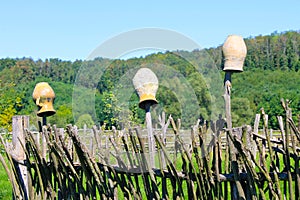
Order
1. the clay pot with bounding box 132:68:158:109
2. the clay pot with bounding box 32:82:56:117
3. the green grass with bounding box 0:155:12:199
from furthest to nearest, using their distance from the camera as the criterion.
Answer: the green grass with bounding box 0:155:12:199 → the clay pot with bounding box 32:82:56:117 → the clay pot with bounding box 132:68:158:109

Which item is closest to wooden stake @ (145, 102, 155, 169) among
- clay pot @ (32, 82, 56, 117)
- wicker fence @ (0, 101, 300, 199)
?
wicker fence @ (0, 101, 300, 199)

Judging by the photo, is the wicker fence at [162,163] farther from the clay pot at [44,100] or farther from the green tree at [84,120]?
the clay pot at [44,100]

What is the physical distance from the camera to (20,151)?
15.8 feet

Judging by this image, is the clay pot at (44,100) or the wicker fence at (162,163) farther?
the clay pot at (44,100)

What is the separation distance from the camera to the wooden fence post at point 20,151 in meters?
4.76

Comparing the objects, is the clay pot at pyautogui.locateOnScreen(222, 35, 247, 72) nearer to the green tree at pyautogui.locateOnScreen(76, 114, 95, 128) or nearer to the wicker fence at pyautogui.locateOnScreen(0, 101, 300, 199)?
the wicker fence at pyautogui.locateOnScreen(0, 101, 300, 199)

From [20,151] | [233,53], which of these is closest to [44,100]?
[20,151]

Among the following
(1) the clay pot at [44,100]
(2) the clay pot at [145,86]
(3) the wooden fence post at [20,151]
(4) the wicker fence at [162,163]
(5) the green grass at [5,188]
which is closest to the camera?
(4) the wicker fence at [162,163]

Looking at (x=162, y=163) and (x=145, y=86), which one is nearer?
(x=162, y=163)

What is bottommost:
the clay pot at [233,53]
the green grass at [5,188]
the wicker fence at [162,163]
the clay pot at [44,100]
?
the green grass at [5,188]

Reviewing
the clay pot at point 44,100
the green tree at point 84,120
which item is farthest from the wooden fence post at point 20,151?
the green tree at point 84,120

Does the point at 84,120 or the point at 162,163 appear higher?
the point at 84,120

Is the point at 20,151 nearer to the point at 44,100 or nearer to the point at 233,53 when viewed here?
the point at 44,100

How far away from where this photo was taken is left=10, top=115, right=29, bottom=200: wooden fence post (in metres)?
4.76
